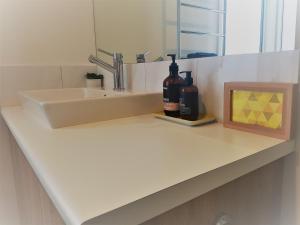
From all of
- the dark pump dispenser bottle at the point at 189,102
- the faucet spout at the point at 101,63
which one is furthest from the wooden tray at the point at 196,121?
the faucet spout at the point at 101,63

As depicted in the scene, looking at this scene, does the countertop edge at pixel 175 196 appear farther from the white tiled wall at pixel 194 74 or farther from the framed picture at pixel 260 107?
the white tiled wall at pixel 194 74

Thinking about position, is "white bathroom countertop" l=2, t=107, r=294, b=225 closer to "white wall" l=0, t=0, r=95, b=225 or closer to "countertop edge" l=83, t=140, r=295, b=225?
"countertop edge" l=83, t=140, r=295, b=225

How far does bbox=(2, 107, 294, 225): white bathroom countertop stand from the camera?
0.31 m

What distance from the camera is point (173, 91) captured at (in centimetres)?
79

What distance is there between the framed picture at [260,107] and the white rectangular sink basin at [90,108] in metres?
0.33

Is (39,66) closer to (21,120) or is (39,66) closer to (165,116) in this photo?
(21,120)

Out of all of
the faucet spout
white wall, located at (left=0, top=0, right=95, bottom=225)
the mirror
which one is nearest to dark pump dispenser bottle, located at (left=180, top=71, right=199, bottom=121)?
the mirror

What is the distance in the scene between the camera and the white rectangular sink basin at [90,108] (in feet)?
2.39

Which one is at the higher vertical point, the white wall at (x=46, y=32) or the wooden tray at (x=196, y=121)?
the white wall at (x=46, y=32)

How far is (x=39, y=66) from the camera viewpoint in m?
1.33

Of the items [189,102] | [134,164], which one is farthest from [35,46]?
[134,164]

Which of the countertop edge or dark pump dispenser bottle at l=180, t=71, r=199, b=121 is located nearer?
the countertop edge

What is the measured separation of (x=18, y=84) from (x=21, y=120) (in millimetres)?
512

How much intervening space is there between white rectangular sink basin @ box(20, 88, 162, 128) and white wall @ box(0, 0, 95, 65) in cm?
50
